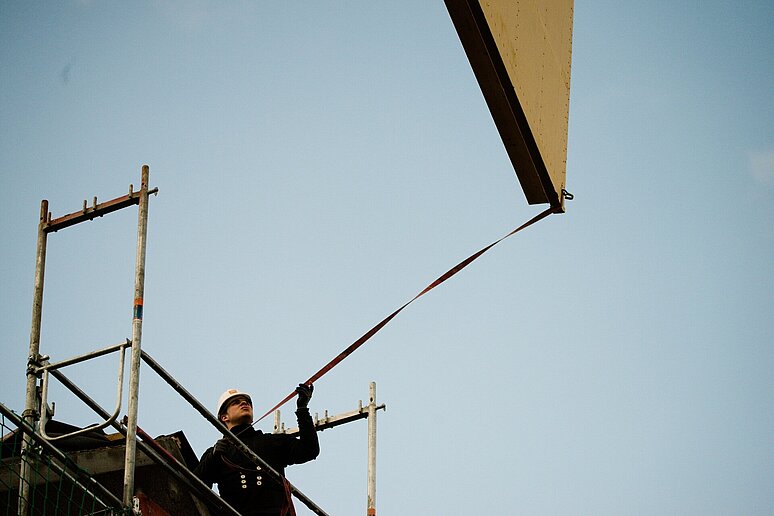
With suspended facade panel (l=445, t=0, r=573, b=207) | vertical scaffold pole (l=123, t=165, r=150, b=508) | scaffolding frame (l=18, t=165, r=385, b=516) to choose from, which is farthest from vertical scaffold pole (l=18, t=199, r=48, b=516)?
suspended facade panel (l=445, t=0, r=573, b=207)

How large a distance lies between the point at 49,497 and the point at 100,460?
0.36m

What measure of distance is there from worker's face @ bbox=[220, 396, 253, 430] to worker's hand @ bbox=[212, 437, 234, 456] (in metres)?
0.42

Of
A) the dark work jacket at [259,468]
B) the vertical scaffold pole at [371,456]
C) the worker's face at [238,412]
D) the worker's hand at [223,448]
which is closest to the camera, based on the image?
Result: the dark work jacket at [259,468]

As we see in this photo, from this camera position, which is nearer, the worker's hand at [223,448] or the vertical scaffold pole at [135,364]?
the vertical scaffold pole at [135,364]

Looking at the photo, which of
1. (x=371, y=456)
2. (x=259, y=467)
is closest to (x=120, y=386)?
(x=259, y=467)

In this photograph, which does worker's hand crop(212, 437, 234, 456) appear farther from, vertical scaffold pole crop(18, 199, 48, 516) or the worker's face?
vertical scaffold pole crop(18, 199, 48, 516)

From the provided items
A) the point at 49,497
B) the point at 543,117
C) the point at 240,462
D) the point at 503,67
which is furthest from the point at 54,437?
the point at 543,117

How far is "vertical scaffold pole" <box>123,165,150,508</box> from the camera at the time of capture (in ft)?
21.2

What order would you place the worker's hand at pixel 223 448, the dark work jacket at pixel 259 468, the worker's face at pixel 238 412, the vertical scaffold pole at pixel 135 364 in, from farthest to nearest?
the worker's face at pixel 238 412
the worker's hand at pixel 223 448
the dark work jacket at pixel 259 468
the vertical scaffold pole at pixel 135 364

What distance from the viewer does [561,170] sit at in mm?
9961

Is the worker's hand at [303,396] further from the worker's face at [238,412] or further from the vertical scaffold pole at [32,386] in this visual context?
the vertical scaffold pole at [32,386]

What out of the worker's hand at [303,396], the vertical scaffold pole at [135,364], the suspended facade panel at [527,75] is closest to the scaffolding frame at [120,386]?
the vertical scaffold pole at [135,364]

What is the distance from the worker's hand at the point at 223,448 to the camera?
8.09m

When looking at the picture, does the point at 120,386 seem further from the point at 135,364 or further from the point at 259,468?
the point at 259,468
